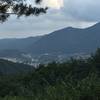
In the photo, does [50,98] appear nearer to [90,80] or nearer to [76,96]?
[76,96]

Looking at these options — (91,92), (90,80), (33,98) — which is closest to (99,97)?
(91,92)

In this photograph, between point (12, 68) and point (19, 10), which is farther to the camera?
point (12, 68)

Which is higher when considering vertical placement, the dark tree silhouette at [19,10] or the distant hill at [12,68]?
the dark tree silhouette at [19,10]

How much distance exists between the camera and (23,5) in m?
13.0

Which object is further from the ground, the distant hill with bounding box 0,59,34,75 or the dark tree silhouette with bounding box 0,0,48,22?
the dark tree silhouette with bounding box 0,0,48,22

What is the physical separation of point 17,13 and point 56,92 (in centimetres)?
448

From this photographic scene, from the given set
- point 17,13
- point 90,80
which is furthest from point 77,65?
point 90,80

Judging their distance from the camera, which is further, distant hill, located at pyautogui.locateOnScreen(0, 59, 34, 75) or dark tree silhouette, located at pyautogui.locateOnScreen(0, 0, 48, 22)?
distant hill, located at pyautogui.locateOnScreen(0, 59, 34, 75)

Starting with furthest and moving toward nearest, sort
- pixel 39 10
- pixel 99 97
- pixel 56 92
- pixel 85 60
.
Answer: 1. pixel 85 60
2. pixel 39 10
3. pixel 56 92
4. pixel 99 97

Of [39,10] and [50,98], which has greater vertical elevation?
[39,10]

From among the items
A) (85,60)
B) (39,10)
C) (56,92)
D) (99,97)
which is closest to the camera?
(99,97)

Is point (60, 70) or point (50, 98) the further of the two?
point (60, 70)

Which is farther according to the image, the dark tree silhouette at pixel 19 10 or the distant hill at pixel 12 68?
the distant hill at pixel 12 68

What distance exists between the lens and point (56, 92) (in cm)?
927
